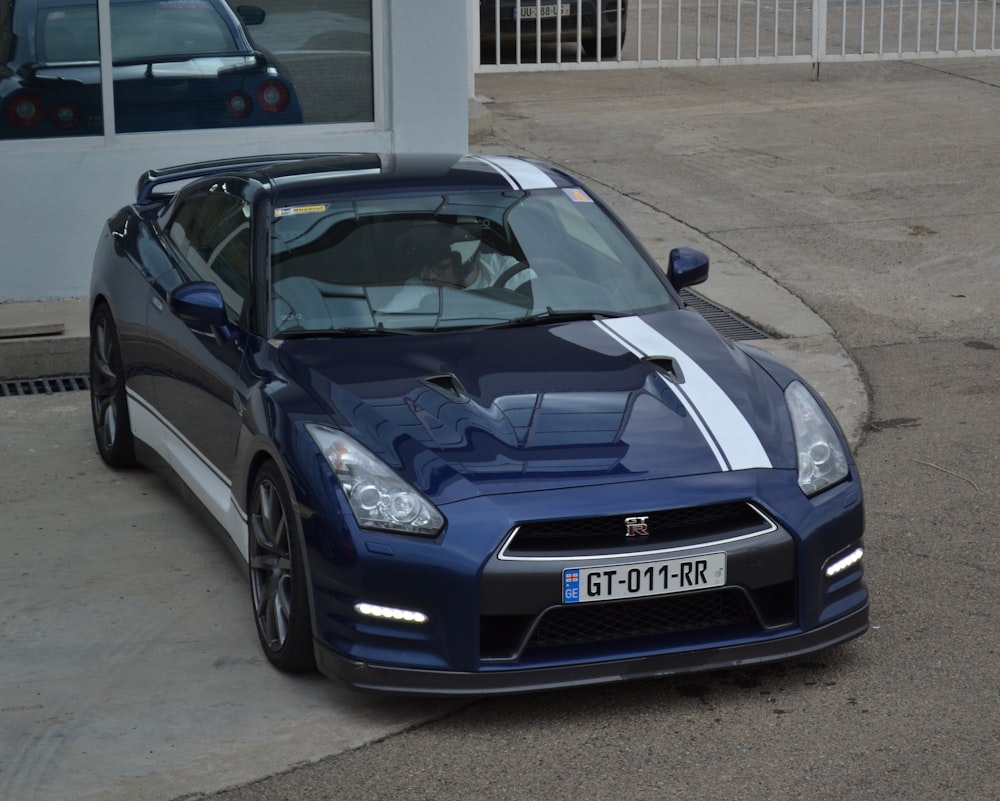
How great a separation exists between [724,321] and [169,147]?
335cm

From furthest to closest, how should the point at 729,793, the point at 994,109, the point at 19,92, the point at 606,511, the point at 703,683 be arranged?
the point at 994,109
the point at 19,92
the point at 703,683
the point at 606,511
the point at 729,793

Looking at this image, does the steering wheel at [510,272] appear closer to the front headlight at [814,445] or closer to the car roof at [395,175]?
the car roof at [395,175]

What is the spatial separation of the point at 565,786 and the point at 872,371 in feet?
14.8

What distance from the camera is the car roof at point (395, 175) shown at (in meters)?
5.98

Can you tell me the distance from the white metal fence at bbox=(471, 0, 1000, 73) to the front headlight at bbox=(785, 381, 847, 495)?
36.1 feet

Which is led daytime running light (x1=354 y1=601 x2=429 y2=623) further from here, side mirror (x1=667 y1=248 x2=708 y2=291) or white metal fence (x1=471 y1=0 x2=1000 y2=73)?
white metal fence (x1=471 y1=0 x2=1000 y2=73)

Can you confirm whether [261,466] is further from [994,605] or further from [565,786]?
[994,605]

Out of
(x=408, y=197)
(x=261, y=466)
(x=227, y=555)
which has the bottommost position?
(x=227, y=555)

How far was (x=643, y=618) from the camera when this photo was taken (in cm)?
469

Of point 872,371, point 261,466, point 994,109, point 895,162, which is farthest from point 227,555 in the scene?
point 994,109

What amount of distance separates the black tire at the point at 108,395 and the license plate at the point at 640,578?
3.07 meters

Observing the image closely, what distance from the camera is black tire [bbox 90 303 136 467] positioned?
23.0ft

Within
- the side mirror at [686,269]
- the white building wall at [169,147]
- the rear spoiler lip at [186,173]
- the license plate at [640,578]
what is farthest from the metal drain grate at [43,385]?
the license plate at [640,578]

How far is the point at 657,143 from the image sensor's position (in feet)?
44.4
